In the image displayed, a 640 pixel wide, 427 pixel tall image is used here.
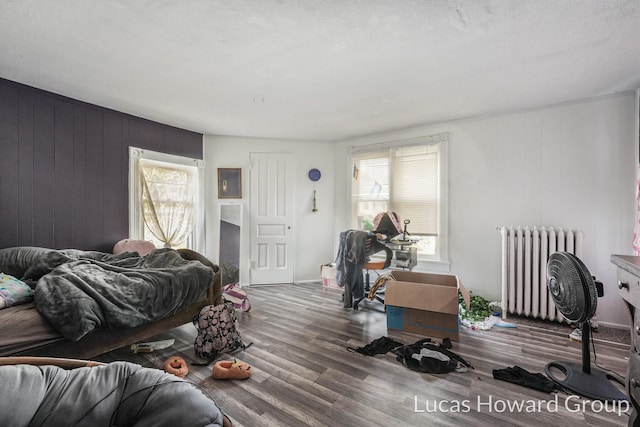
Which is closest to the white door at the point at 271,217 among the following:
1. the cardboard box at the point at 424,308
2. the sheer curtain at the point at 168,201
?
the sheer curtain at the point at 168,201

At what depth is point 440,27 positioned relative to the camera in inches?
72.1

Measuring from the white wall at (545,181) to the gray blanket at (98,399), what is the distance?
140 inches

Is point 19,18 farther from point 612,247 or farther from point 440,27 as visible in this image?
point 612,247

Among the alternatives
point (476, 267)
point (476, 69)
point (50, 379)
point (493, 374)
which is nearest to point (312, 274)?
point (476, 267)

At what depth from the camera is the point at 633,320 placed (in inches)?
47.9

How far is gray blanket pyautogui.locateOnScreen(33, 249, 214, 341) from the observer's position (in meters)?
1.74

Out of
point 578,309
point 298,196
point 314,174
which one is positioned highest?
point 314,174

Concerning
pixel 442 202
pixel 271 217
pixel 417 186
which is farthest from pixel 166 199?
pixel 442 202

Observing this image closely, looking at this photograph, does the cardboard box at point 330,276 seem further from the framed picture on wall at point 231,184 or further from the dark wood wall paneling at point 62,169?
the dark wood wall paneling at point 62,169

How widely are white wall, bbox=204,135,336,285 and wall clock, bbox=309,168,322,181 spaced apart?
68 mm

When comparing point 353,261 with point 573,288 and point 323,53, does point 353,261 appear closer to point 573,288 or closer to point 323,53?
point 573,288

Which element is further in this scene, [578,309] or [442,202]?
[442,202]

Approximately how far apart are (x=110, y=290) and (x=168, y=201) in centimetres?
218

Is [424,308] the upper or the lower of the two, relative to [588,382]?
upper
